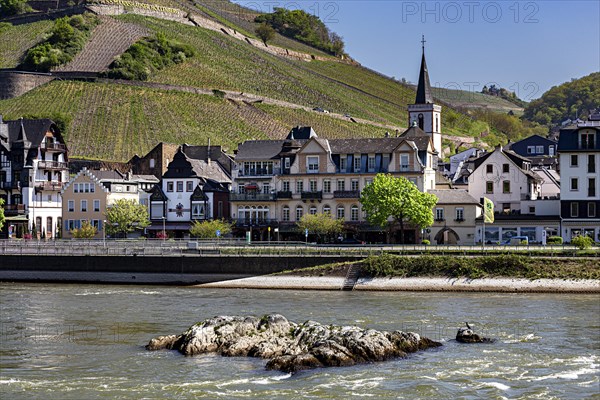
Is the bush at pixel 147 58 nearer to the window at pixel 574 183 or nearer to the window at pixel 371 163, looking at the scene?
the window at pixel 371 163

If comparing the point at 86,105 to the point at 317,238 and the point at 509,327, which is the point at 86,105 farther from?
the point at 509,327

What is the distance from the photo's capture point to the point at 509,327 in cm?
4509

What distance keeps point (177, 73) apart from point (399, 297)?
379 ft

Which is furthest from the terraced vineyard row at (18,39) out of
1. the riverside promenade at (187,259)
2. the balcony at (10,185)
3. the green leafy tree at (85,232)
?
the riverside promenade at (187,259)

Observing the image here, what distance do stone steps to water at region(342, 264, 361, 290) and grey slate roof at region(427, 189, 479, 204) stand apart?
65.8 feet

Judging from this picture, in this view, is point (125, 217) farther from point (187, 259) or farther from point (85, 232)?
point (187, 259)

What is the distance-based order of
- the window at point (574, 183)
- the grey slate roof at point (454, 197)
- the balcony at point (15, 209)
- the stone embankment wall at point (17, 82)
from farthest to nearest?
the stone embankment wall at point (17, 82) < the balcony at point (15, 209) < the grey slate roof at point (454, 197) < the window at point (574, 183)

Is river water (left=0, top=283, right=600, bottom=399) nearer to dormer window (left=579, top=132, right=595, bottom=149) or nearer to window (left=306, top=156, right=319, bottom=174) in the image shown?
dormer window (left=579, top=132, right=595, bottom=149)

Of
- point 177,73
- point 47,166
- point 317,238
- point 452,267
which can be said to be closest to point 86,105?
point 177,73

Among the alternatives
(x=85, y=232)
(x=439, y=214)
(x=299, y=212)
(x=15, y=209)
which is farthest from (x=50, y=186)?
(x=439, y=214)

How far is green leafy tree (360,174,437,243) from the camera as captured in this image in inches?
3068

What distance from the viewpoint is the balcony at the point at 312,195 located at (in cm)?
8669

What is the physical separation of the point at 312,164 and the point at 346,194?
4.17 meters

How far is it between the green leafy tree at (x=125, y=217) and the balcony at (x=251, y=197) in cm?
818
